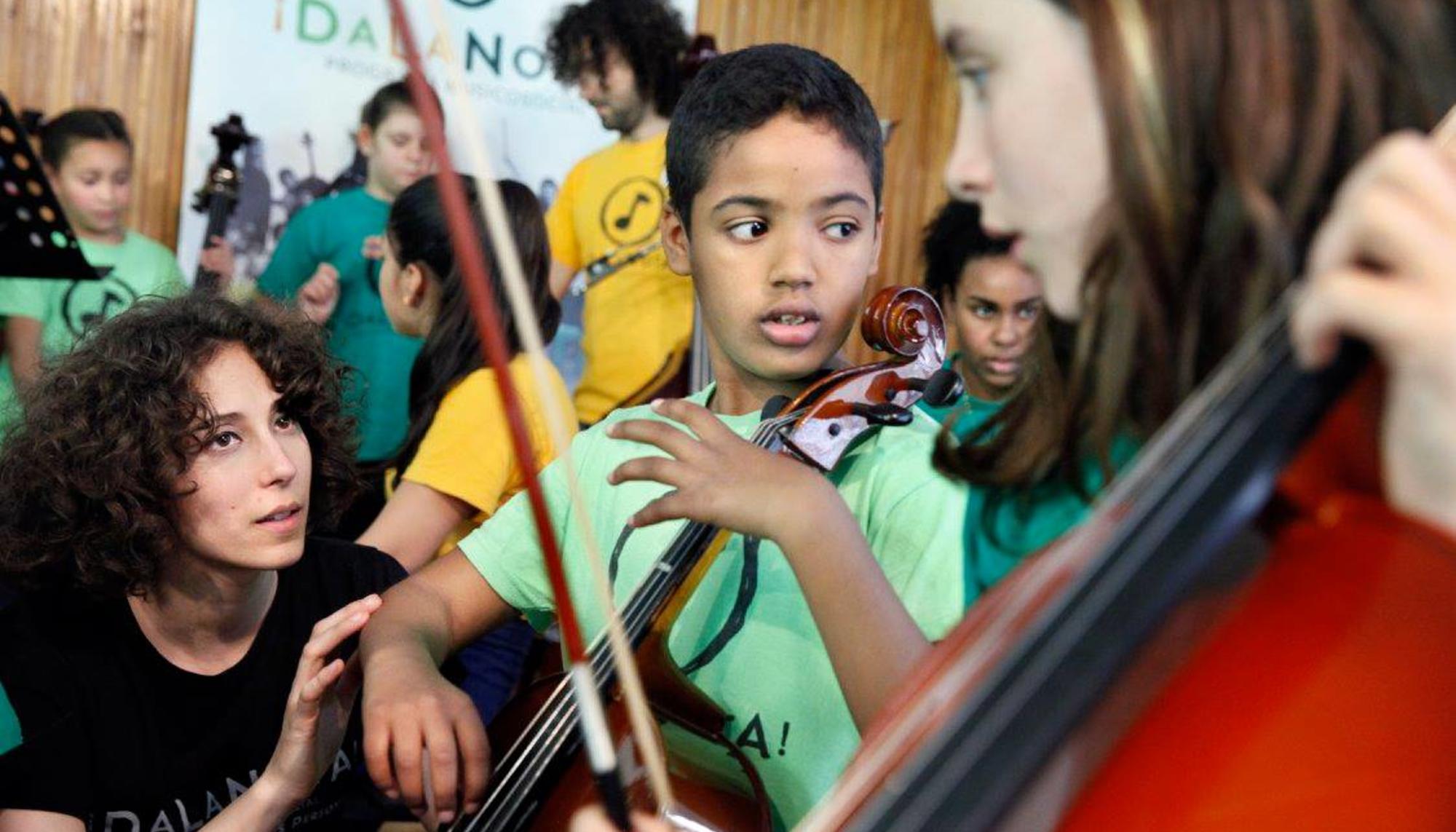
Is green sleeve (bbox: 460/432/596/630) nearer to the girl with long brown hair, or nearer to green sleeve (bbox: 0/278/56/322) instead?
the girl with long brown hair

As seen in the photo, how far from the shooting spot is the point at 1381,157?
0.40 metres

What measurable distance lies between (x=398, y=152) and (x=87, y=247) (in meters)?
0.65

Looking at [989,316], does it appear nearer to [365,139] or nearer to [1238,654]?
[1238,654]

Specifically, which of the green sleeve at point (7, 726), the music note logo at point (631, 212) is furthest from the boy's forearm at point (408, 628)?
the music note logo at point (631, 212)

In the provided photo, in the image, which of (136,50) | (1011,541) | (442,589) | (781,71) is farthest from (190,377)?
(136,50)

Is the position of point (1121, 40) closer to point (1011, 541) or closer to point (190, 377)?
point (1011, 541)

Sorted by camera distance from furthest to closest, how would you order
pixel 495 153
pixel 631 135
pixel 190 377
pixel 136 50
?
1. pixel 495 153
2. pixel 136 50
3. pixel 631 135
4. pixel 190 377

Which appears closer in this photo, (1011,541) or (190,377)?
(1011,541)

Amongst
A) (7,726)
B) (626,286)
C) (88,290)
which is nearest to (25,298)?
(88,290)

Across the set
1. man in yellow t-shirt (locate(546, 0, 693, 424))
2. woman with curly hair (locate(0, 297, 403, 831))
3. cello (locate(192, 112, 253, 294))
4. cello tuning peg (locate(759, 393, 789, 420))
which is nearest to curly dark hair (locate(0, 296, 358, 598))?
woman with curly hair (locate(0, 297, 403, 831))

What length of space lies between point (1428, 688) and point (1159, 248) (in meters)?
0.16

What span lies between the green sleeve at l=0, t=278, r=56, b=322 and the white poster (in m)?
0.61

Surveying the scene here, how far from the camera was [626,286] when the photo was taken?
101 inches

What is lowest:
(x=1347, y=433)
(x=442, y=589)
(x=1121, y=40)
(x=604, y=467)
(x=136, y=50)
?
(x=442, y=589)
